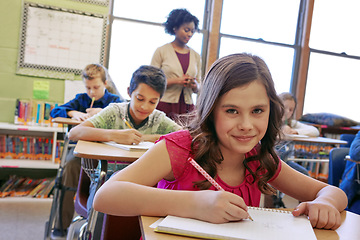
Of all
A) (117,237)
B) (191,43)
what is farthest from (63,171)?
(191,43)

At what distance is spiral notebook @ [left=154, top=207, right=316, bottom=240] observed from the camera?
24.5 inches

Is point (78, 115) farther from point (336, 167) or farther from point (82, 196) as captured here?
point (336, 167)

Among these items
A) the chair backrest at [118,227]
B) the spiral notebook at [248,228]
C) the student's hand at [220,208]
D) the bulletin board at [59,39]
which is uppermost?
the bulletin board at [59,39]

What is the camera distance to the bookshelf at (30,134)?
3377 mm

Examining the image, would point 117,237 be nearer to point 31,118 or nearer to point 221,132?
point 221,132

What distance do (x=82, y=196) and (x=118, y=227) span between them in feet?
2.49

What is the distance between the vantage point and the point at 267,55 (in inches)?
187

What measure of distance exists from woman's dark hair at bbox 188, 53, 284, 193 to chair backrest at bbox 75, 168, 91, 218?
0.85 meters

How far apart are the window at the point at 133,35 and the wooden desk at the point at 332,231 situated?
139 inches

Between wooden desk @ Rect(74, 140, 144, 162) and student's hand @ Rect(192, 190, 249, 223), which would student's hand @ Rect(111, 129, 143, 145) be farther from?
student's hand @ Rect(192, 190, 249, 223)

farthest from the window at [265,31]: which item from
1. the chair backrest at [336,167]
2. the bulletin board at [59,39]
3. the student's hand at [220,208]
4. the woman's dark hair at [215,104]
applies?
the student's hand at [220,208]

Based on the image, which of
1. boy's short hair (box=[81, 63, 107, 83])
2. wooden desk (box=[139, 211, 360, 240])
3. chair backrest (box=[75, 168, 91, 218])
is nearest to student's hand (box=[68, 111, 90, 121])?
boy's short hair (box=[81, 63, 107, 83])

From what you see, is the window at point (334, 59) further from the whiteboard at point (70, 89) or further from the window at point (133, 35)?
the whiteboard at point (70, 89)

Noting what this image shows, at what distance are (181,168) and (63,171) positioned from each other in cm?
159
